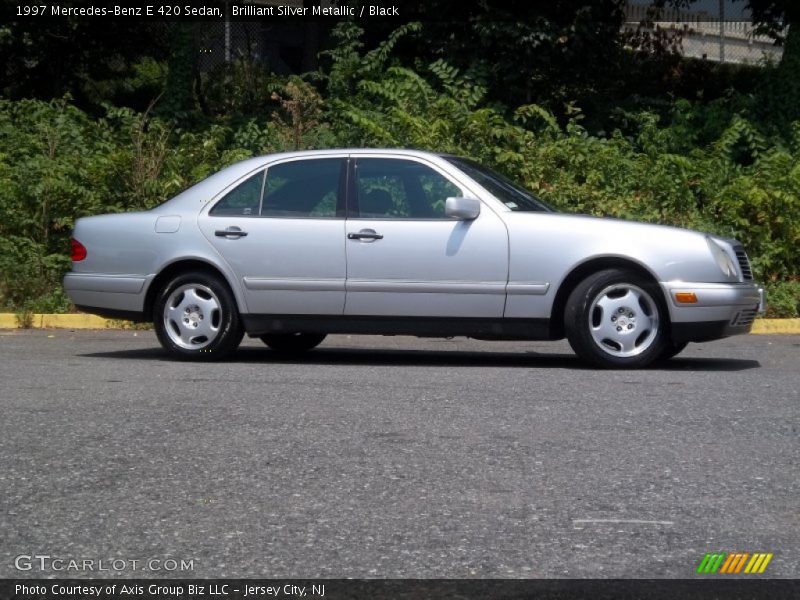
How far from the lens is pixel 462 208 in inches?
376

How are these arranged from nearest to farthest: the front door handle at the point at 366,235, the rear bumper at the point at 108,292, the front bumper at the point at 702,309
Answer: the front bumper at the point at 702,309
the front door handle at the point at 366,235
the rear bumper at the point at 108,292

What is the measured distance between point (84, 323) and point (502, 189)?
4985 millimetres

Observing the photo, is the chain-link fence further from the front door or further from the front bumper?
the front bumper

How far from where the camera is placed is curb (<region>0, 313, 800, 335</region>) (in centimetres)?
1305

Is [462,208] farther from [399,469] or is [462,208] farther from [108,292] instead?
[399,469]

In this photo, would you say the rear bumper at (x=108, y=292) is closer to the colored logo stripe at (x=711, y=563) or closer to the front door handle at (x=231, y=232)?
the front door handle at (x=231, y=232)

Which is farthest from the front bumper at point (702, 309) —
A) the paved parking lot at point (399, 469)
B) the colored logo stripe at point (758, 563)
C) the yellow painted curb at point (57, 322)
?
the yellow painted curb at point (57, 322)

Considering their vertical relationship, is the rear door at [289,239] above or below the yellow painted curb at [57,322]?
above

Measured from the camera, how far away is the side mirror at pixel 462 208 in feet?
31.3

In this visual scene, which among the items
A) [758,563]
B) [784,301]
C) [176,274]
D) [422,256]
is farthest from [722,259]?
[758,563]

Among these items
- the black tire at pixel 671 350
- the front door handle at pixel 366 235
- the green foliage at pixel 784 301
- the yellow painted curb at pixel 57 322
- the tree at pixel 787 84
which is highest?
the tree at pixel 787 84

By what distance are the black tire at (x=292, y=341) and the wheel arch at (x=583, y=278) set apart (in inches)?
86.3

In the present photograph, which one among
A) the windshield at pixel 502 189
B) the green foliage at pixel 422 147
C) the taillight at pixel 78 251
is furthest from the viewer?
the green foliage at pixel 422 147

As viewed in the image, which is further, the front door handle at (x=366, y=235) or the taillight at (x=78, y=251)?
the taillight at (x=78, y=251)
